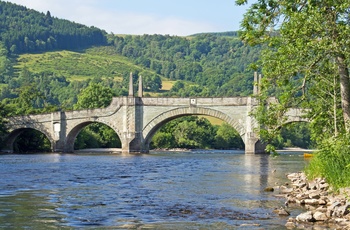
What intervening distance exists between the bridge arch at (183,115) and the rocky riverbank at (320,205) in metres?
45.0

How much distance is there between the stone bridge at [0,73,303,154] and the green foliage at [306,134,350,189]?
42.9 m

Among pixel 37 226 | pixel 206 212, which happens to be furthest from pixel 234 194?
pixel 37 226

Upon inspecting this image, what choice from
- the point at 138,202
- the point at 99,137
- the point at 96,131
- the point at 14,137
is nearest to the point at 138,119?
the point at 14,137

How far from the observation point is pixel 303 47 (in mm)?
22906

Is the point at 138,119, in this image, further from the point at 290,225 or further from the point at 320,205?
the point at 290,225

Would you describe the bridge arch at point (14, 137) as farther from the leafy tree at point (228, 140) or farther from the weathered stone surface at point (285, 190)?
the weathered stone surface at point (285, 190)

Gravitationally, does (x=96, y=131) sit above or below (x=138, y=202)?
above

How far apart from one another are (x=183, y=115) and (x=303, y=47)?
5132 centimetres

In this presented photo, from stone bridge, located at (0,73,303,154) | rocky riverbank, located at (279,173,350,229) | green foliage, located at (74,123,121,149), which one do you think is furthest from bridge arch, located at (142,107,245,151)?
rocky riverbank, located at (279,173,350,229)

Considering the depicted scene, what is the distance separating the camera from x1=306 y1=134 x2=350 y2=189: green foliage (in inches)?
877

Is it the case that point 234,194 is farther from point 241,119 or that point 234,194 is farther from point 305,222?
point 241,119

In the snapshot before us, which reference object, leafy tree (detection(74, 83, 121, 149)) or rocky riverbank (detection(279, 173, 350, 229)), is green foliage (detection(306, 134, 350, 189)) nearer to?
rocky riverbank (detection(279, 173, 350, 229))

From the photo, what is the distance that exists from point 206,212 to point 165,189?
7.84m

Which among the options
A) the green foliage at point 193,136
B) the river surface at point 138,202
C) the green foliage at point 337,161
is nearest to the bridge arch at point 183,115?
the green foliage at point 193,136
